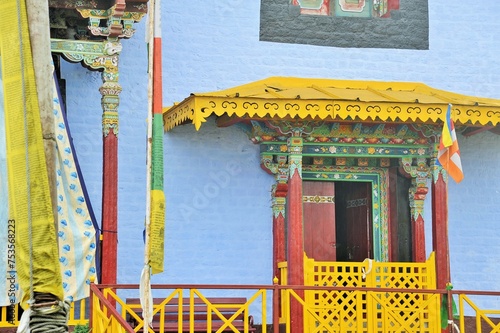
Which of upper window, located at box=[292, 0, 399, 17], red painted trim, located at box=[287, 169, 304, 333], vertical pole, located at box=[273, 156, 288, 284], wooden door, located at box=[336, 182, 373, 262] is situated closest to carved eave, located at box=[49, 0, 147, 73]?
red painted trim, located at box=[287, 169, 304, 333]

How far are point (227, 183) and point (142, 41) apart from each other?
209 centimetres

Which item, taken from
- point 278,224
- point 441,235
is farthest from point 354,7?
point 441,235

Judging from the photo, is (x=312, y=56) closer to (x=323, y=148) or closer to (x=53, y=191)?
(x=323, y=148)

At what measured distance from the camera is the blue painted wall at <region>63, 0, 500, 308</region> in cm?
1395

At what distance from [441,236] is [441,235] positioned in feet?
0.04

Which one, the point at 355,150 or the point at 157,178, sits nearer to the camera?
the point at 157,178

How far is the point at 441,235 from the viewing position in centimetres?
1363

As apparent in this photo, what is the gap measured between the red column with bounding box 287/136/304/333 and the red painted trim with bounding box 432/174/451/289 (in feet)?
5.50

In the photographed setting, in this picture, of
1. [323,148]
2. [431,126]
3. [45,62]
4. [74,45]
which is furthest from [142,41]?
[45,62]

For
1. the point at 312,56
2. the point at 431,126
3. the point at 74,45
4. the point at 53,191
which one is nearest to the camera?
the point at 53,191

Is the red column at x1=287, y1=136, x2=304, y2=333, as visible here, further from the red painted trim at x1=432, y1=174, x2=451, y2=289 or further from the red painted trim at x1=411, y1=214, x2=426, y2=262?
the red painted trim at x1=411, y1=214, x2=426, y2=262

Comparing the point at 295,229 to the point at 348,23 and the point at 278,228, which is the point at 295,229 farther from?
the point at 348,23

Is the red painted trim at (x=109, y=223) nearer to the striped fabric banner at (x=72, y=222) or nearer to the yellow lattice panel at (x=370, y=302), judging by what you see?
the striped fabric banner at (x=72, y=222)

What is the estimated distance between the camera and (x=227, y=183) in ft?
47.2
